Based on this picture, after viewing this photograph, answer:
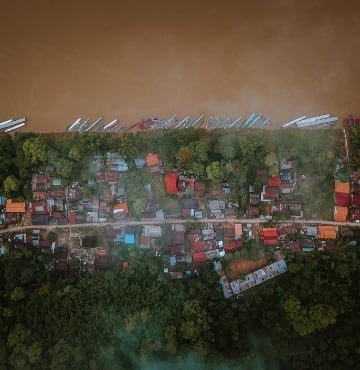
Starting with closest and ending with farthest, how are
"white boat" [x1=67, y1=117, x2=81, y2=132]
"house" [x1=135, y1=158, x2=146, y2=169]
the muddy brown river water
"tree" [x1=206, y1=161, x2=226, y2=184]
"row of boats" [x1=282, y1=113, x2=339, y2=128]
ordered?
"tree" [x1=206, y1=161, x2=226, y2=184]
"house" [x1=135, y1=158, x2=146, y2=169]
"row of boats" [x1=282, y1=113, x2=339, y2=128]
the muddy brown river water
"white boat" [x1=67, y1=117, x2=81, y2=132]

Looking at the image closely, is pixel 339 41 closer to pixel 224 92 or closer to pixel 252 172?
pixel 224 92

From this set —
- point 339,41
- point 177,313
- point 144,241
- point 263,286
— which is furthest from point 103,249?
point 339,41

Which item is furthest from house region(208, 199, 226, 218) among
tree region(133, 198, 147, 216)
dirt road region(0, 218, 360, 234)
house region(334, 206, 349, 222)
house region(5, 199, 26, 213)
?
house region(5, 199, 26, 213)

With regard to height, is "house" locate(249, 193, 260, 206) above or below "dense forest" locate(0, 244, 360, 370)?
above

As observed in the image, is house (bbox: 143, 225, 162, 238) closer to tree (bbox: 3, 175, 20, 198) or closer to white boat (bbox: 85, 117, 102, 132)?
white boat (bbox: 85, 117, 102, 132)

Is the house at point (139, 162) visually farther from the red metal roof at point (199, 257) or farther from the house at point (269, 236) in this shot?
the house at point (269, 236)

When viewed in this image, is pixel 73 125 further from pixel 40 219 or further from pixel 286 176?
pixel 286 176
